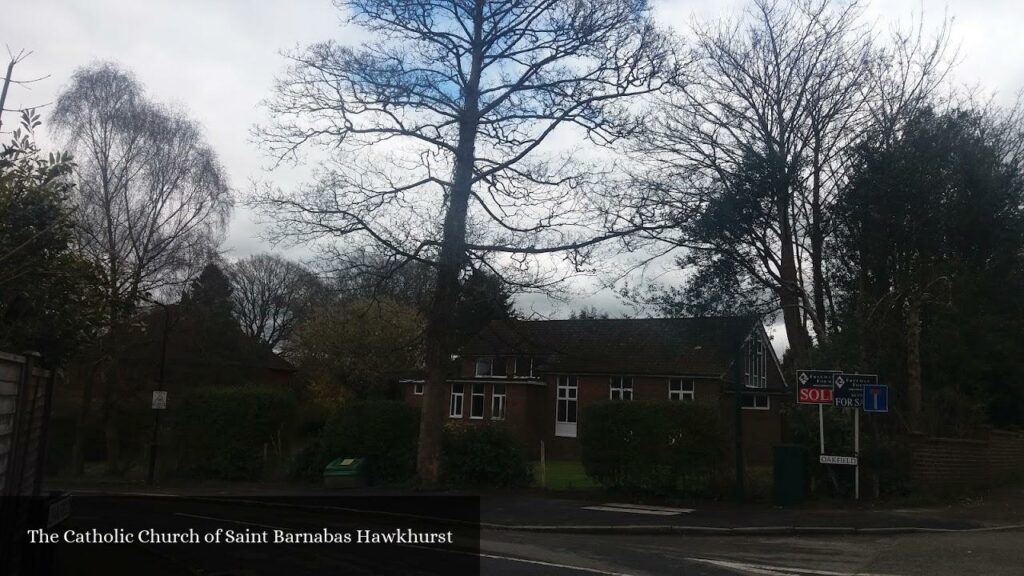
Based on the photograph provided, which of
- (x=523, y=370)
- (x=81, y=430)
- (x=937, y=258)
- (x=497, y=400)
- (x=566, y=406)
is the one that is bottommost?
(x=81, y=430)

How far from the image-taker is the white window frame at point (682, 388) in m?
36.4

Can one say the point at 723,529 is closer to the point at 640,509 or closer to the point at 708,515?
the point at 708,515

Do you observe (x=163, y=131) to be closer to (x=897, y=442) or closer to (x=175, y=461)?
(x=175, y=461)

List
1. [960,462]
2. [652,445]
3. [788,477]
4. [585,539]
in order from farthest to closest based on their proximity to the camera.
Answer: [652,445]
[960,462]
[788,477]
[585,539]

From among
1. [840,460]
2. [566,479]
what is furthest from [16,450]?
[566,479]

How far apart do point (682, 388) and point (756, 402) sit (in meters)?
3.68

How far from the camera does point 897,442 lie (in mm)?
16891

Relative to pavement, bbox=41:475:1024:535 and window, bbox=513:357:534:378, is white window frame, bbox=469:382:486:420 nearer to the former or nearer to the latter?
window, bbox=513:357:534:378

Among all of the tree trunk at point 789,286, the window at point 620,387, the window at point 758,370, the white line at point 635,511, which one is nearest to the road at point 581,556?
the white line at point 635,511

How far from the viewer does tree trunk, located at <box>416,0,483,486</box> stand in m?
19.4

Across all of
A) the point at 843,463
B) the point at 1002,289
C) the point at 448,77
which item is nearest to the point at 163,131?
the point at 448,77

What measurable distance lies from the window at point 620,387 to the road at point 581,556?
24.3 meters

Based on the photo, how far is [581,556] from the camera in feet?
36.1

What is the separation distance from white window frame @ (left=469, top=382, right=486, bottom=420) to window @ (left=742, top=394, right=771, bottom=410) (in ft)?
41.6
